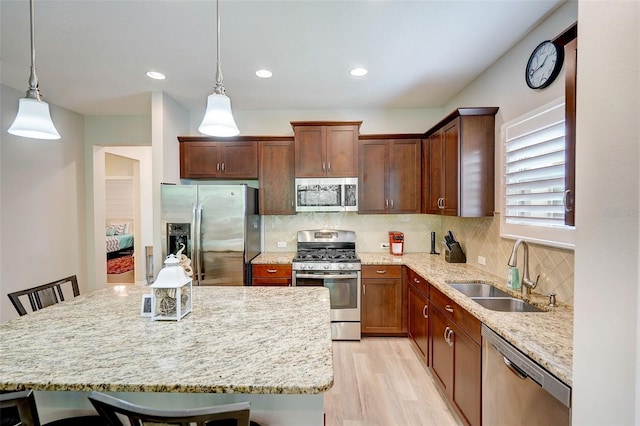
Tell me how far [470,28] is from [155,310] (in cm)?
283

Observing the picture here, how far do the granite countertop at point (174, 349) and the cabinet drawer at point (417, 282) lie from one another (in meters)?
1.29

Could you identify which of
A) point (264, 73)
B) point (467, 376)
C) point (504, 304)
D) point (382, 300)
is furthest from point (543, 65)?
point (382, 300)

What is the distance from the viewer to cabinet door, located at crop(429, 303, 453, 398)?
6.86ft

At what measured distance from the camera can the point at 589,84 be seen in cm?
82

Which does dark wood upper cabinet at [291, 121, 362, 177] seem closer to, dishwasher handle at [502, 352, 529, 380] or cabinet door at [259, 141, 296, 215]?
cabinet door at [259, 141, 296, 215]

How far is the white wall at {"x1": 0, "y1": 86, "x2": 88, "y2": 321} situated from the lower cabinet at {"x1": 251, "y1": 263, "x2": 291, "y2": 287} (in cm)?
276

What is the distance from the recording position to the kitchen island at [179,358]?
95 cm

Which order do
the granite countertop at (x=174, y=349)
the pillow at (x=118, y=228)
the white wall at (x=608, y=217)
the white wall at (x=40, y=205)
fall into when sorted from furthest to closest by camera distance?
the pillow at (x=118, y=228)
the white wall at (x=40, y=205)
the granite countertop at (x=174, y=349)
the white wall at (x=608, y=217)

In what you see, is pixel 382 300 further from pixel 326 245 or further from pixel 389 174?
pixel 389 174

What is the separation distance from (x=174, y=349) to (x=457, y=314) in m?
1.76

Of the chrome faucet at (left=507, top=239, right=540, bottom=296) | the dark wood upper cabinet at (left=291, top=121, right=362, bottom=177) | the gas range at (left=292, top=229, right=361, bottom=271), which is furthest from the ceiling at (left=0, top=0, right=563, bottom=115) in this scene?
the gas range at (left=292, top=229, right=361, bottom=271)

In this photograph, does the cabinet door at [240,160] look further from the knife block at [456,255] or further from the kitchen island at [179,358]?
the knife block at [456,255]

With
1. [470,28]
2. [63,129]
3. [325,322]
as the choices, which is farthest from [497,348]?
[63,129]

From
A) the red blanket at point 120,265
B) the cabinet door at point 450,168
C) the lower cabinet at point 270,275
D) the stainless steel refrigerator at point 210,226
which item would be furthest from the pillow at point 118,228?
the cabinet door at point 450,168
